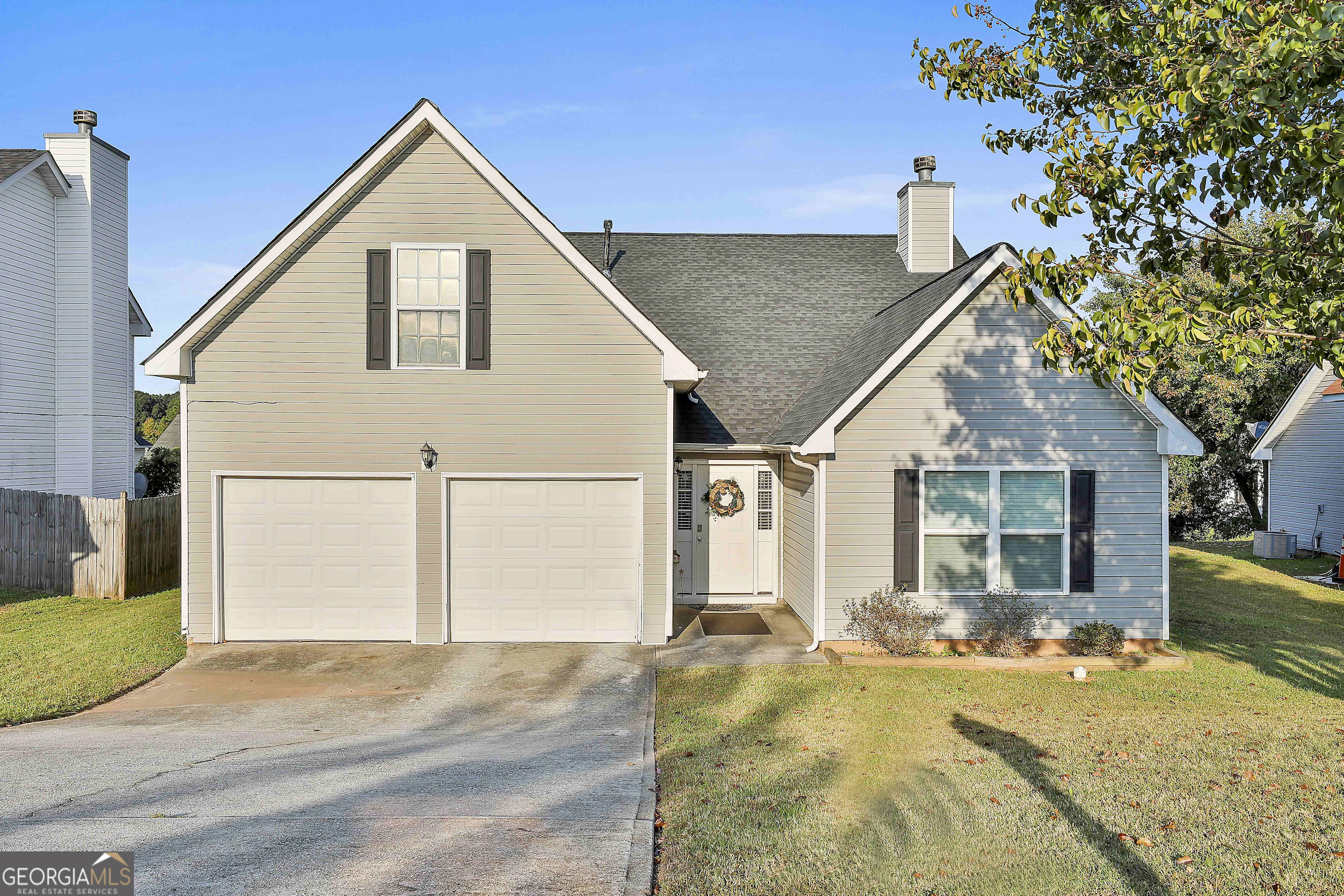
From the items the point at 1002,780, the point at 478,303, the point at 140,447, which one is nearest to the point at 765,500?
the point at 478,303

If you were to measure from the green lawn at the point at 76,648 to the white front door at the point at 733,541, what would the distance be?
7.55 metres

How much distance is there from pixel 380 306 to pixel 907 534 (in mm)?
7535

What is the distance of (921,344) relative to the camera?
10.8m

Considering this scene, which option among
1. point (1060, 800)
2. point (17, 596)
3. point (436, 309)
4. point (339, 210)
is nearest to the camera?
point (1060, 800)

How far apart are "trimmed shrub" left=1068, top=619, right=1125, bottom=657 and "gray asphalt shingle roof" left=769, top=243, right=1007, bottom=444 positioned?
13.9 feet

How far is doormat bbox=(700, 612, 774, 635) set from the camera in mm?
11781

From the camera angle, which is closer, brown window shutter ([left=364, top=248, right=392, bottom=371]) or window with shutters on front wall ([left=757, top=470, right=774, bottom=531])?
brown window shutter ([left=364, top=248, right=392, bottom=371])

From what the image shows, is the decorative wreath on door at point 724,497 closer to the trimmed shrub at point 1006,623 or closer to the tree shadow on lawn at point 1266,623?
the trimmed shrub at point 1006,623

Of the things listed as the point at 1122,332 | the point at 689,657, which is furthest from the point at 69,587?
the point at 1122,332

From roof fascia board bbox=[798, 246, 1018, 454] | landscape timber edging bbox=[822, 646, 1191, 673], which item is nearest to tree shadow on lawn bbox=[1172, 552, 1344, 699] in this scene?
landscape timber edging bbox=[822, 646, 1191, 673]

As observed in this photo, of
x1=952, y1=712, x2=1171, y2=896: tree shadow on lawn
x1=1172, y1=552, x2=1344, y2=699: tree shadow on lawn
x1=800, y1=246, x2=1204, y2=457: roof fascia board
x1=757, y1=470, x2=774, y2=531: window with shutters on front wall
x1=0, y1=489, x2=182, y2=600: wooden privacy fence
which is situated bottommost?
x1=1172, y1=552, x2=1344, y2=699: tree shadow on lawn

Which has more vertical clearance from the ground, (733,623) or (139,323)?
(139,323)

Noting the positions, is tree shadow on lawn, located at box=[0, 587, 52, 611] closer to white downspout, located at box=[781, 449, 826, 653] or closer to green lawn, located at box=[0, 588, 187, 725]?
green lawn, located at box=[0, 588, 187, 725]

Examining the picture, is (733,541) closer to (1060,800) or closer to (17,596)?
(1060,800)
